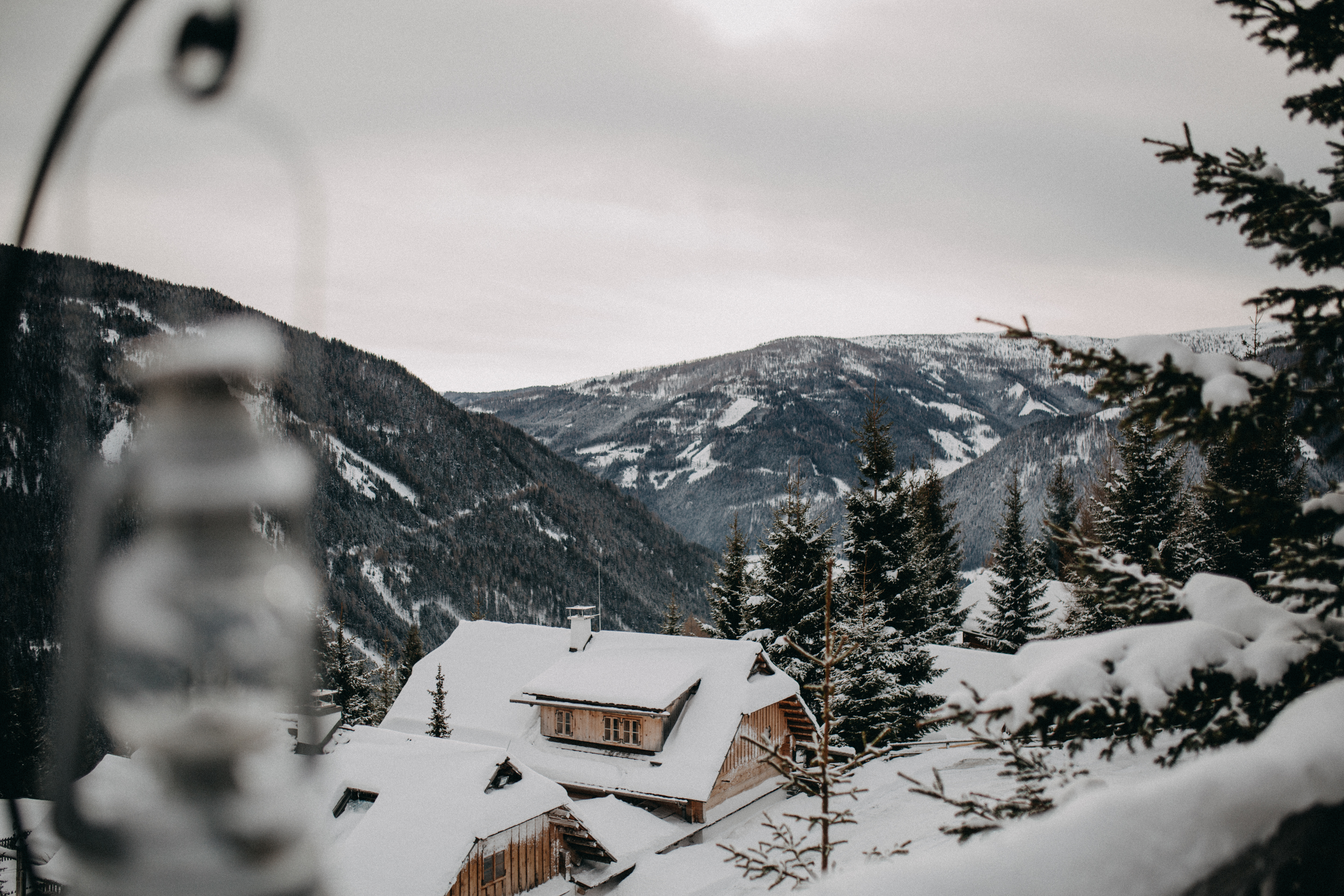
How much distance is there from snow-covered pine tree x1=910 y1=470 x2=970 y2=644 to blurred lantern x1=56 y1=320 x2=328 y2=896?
24625mm

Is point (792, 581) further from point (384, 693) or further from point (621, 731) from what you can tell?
point (384, 693)

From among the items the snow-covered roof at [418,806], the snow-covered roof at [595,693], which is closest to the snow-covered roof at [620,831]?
the snow-covered roof at [595,693]

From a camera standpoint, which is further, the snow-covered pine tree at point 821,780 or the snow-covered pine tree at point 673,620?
the snow-covered pine tree at point 673,620

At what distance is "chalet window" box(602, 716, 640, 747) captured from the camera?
22000 millimetres

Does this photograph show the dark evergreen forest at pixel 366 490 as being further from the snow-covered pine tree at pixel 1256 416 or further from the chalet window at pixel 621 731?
the chalet window at pixel 621 731

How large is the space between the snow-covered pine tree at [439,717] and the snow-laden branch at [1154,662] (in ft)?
82.9

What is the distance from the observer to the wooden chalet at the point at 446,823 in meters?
12.8

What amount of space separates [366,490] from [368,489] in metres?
0.92

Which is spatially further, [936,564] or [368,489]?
[368,489]

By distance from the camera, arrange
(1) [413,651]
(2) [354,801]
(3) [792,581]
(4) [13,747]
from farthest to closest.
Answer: (1) [413,651] < (3) [792,581] < (2) [354,801] < (4) [13,747]

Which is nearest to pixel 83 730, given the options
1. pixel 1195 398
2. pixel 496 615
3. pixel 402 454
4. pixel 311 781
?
pixel 311 781

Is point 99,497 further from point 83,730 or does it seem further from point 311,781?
point 311,781

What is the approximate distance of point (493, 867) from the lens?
588 inches

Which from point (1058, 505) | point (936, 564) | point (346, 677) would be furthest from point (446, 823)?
point (1058, 505)
